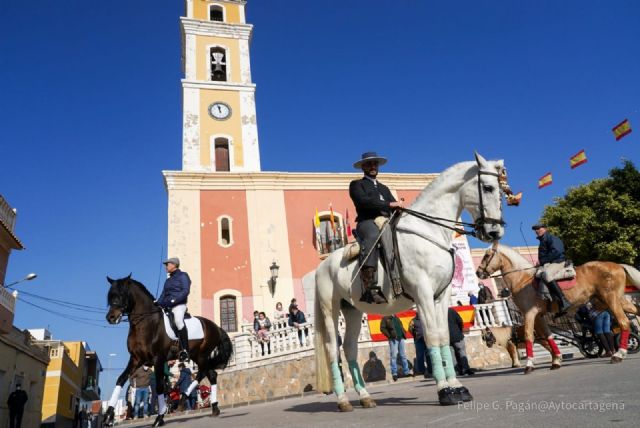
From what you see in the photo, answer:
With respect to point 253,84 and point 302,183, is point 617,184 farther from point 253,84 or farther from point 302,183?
point 253,84

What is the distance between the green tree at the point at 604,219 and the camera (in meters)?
23.5

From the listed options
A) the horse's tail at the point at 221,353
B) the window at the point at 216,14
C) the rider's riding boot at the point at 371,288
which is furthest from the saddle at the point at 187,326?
the window at the point at 216,14

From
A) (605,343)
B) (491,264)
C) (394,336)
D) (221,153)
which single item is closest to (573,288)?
(491,264)

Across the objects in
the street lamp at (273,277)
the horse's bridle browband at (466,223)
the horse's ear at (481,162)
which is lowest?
the horse's bridle browband at (466,223)

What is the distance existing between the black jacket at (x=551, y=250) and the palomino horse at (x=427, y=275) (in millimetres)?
3708

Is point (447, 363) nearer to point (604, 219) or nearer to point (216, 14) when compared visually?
point (604, 219)

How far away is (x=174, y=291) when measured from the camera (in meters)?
6.81

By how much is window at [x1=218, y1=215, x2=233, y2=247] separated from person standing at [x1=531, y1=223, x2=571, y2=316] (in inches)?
640

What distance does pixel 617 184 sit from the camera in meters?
24.8

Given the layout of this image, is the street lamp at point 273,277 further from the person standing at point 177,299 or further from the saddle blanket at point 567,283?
the saddle blanket at point 567,283

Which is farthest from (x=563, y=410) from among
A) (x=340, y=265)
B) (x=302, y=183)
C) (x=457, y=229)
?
(x=302, y=183)

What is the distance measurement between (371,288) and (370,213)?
2.93 ft

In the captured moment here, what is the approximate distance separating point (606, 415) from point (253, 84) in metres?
27.1

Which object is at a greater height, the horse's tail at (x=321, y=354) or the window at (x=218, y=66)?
the window at (x=218, y=66)
